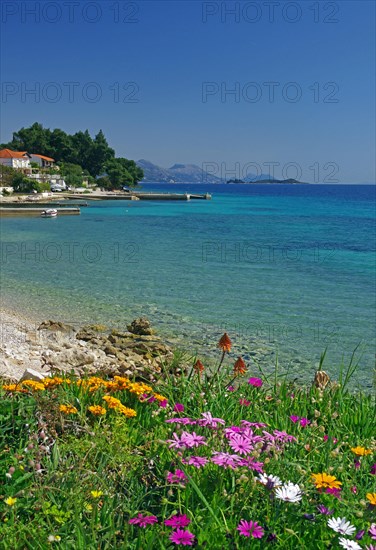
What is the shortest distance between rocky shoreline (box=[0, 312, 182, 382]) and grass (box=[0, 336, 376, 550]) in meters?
2.53

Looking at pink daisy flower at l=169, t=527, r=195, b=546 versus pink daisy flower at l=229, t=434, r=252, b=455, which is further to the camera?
pink daisy flower at l=229, t=434, r=252, b=455

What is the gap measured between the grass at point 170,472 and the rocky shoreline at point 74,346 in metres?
2.53

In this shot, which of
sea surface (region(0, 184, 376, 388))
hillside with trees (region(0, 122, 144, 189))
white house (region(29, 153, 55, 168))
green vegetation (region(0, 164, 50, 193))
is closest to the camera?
sea surface (region(0, 184, 376, 388))

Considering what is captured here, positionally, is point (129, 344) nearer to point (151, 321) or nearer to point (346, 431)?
point (151, 321)

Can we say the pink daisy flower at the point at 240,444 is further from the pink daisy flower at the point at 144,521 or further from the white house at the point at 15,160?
the white house at the point at 15,160

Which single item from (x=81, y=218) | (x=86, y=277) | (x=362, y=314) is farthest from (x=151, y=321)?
(x=81, y=218)

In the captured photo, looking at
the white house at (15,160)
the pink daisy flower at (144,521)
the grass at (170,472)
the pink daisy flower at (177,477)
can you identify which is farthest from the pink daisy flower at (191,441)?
the white house at (15,160)

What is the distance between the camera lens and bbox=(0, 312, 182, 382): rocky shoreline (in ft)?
23.9

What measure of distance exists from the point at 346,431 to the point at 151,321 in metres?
8.67

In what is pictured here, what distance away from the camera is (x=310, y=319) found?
43.3 ft

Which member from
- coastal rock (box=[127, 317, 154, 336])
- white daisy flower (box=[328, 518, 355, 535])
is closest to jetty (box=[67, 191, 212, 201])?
coastal rock (box=[127, 317, 154, 336])

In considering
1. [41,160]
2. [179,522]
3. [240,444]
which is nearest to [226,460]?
[240,444]

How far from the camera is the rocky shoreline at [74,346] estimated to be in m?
7.29

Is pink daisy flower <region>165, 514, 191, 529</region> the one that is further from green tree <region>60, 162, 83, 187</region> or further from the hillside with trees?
the hillside with trees
